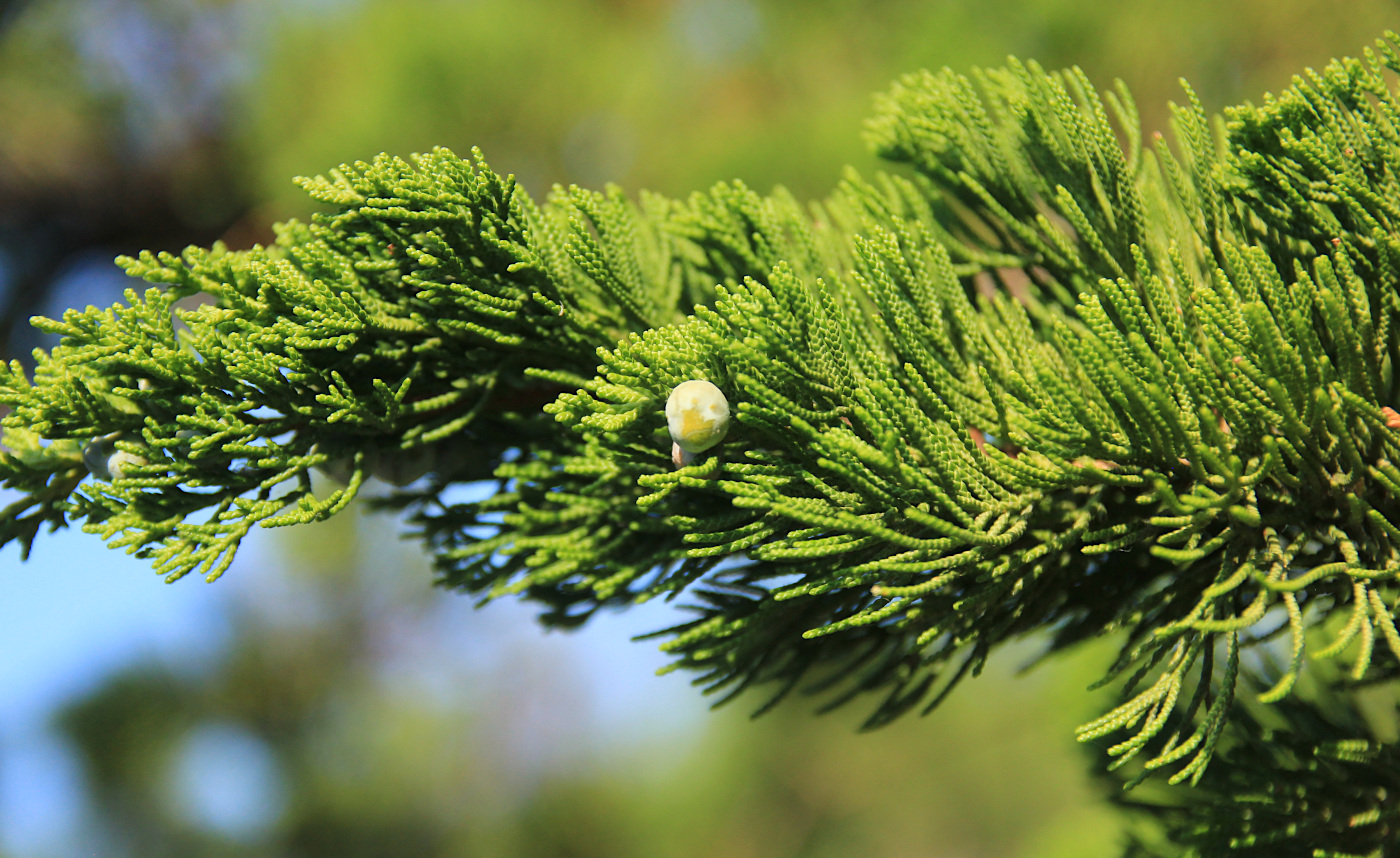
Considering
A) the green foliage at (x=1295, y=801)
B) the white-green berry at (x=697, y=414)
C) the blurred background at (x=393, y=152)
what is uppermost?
the blurred background at (x=393, y=152)

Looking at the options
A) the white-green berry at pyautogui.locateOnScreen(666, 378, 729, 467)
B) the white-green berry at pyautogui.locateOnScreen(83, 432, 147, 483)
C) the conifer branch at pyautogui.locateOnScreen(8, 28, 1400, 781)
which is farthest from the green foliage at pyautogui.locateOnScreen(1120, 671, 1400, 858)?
the white-green berry at pyautogui.locateOnScreen(83, 432, 147, 483)

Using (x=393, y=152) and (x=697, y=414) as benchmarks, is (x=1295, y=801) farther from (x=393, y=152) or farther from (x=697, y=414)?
(x=393, y=152)

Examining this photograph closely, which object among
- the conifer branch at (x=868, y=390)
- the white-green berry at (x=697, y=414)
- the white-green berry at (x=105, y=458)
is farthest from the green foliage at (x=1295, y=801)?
the white-green berry at (x=105, y=458)

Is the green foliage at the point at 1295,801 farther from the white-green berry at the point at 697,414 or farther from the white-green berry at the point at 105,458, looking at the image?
the white-green berry at the point at 105,458

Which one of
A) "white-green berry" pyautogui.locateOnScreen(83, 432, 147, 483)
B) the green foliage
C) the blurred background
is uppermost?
the blurred background

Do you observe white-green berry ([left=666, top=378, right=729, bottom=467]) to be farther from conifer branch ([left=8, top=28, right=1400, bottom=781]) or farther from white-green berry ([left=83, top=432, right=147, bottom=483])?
white-green berry ([left=83, top=432, right=147, bottom=483])

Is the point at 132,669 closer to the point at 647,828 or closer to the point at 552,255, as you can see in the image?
the point at 647,828

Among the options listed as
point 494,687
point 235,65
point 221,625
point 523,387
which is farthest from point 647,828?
point 523,387

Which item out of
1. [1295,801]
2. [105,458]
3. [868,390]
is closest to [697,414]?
[868,390]
